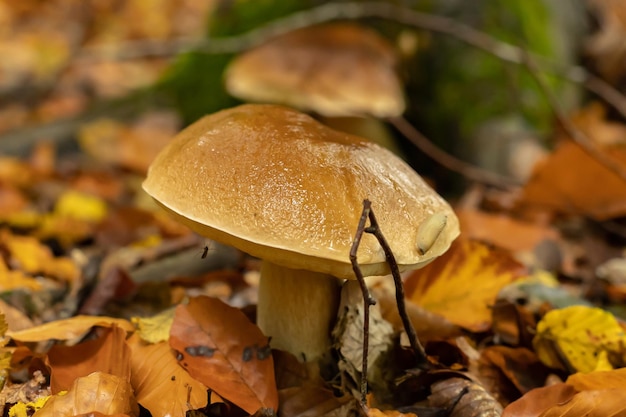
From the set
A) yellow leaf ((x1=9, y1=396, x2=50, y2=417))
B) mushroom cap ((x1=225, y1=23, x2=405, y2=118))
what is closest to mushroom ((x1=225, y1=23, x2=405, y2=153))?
mushroom cap ((x1=225, y1=23, x2=405, y2=118))

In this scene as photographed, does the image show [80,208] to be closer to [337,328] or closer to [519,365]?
[337,328]

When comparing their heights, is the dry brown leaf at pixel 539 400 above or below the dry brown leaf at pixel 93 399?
above

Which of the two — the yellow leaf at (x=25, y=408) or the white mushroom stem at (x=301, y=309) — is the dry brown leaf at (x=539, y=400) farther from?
the yellow leaf at (x=25, y=408)

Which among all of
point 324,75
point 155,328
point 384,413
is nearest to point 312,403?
point 384,413

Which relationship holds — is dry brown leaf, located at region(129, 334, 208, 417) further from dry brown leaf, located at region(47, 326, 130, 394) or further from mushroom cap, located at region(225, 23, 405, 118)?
mushroom cap, located at region(225, 23, 405, 118)

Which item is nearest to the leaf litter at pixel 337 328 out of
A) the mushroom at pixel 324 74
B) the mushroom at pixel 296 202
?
the mushroom at pixel 296 202

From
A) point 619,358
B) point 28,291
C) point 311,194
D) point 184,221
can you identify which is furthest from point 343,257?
point 28,291

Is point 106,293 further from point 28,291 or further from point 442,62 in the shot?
point 442,62

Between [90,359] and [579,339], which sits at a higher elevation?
[579,339]
